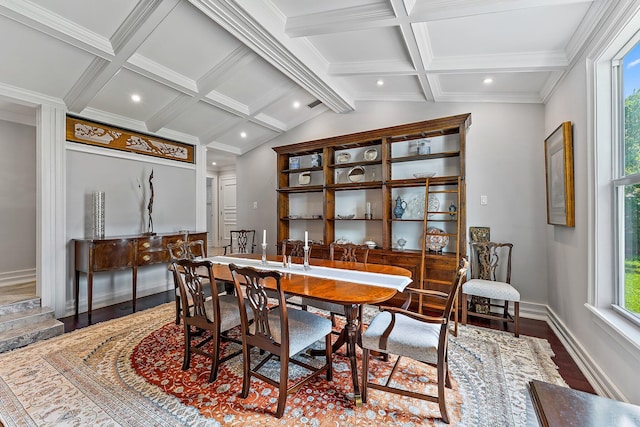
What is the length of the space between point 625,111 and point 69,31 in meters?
4.15

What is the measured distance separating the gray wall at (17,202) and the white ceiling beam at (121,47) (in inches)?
59.5

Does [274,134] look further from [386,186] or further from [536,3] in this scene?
[536,3]

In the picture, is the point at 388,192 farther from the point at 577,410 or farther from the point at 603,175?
the point at 577,410

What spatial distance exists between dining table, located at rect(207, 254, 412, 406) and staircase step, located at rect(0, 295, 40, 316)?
210 centimetres

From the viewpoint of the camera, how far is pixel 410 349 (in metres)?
1.68

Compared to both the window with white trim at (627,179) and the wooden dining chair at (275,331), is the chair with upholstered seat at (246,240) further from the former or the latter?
the window with white trim at (627,179)

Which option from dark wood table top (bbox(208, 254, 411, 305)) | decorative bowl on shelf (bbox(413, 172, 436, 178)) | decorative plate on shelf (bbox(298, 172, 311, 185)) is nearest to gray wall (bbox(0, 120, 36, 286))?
dark wood table top (bbox(208, 254, 411, 305))

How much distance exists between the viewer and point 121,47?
2529 mm

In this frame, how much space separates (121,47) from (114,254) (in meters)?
2.23

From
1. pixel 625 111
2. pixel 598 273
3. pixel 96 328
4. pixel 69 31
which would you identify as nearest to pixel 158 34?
pixel 69 31

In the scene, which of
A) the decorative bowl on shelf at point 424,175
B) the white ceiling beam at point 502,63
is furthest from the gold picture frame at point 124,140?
the white ceiling beam at point 502,63

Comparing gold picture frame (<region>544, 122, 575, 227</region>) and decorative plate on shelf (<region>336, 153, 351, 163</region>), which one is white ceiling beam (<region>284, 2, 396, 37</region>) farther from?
decorative plate on shelf (<region>336, 153, 351, 163</region>)

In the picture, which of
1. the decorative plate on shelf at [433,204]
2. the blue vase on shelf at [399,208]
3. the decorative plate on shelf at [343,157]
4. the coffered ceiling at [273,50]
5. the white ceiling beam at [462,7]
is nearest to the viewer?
the white ceiling beam at [462,7]

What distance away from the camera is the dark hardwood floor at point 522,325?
2.08 meters
